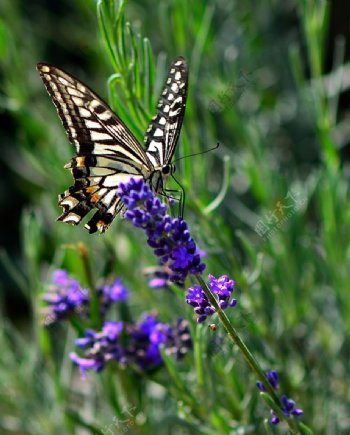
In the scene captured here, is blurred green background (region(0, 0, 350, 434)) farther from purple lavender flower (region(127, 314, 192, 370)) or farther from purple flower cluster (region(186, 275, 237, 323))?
purple flower cluster (region(186, 275, 237, 323))

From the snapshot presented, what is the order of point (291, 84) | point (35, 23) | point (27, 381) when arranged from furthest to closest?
point (35, 23) → point (291, 84) → point (27, 381)

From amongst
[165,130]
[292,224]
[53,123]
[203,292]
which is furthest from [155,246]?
[53,123]

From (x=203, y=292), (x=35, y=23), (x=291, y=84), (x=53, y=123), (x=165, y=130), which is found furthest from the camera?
(x=35, y=23)

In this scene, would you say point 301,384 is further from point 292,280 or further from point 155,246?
point 155,246

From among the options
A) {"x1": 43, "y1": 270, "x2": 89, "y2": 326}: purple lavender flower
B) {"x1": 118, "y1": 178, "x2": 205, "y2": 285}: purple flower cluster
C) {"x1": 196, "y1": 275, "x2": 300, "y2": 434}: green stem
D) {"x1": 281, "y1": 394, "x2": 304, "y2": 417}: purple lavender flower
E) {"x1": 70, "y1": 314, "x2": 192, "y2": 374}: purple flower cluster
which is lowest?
{"x1": 281, "y1": 394, "x2": 304, "y2": 417}: purple lavender flower

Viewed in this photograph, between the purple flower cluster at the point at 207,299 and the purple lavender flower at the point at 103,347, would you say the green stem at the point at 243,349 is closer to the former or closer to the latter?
the purple flower cluster at the point at 207,299

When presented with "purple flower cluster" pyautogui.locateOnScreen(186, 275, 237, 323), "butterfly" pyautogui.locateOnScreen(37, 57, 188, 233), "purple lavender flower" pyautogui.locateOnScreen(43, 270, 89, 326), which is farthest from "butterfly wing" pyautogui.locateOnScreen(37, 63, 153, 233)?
"purple flower cluster" pyautogui.locateOnScreen(186, 275, 237, 323)

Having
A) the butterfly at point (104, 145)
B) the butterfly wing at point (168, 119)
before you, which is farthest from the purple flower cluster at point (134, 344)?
the butterfly wing at point (168, 119)
